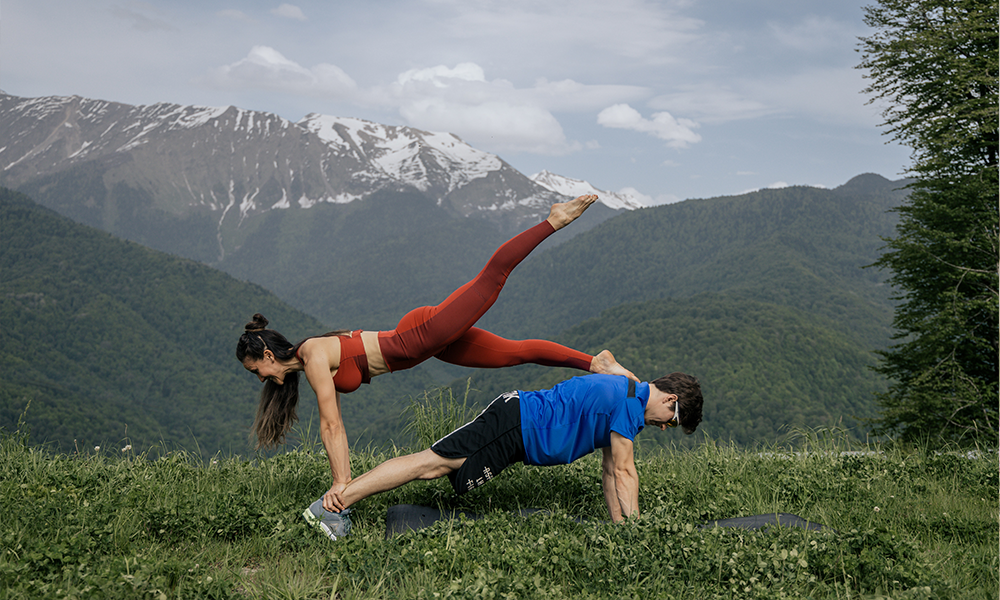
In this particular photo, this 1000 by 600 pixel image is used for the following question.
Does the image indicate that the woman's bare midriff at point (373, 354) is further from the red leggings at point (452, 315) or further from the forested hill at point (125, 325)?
the forested hill at point (125, 325)

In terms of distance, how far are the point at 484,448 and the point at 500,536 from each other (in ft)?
1.98

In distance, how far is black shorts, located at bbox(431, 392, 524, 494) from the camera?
4148 millimetres

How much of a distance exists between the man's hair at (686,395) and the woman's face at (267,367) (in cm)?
270

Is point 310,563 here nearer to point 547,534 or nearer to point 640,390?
point 547,534

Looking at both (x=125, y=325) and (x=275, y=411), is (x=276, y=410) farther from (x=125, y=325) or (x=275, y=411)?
(x=125, y=325)

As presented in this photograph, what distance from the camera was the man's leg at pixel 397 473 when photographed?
412cm

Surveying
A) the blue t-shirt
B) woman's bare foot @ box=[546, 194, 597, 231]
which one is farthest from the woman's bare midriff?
→ woman's bare foot @ box=[546, 194, 597, 231]

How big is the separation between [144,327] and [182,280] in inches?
870

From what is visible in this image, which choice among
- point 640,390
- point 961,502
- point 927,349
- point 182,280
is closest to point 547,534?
point 640,390

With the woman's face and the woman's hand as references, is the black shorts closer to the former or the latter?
the woman's hand

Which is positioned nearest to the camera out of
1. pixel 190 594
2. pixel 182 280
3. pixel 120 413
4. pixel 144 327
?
pixel 190 594

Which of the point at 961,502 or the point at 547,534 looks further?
the point at 961,502

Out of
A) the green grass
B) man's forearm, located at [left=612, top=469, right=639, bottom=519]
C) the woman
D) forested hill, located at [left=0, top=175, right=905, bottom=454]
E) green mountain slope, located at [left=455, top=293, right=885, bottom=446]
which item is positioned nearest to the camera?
the green grass

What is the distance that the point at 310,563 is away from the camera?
11.6ft
